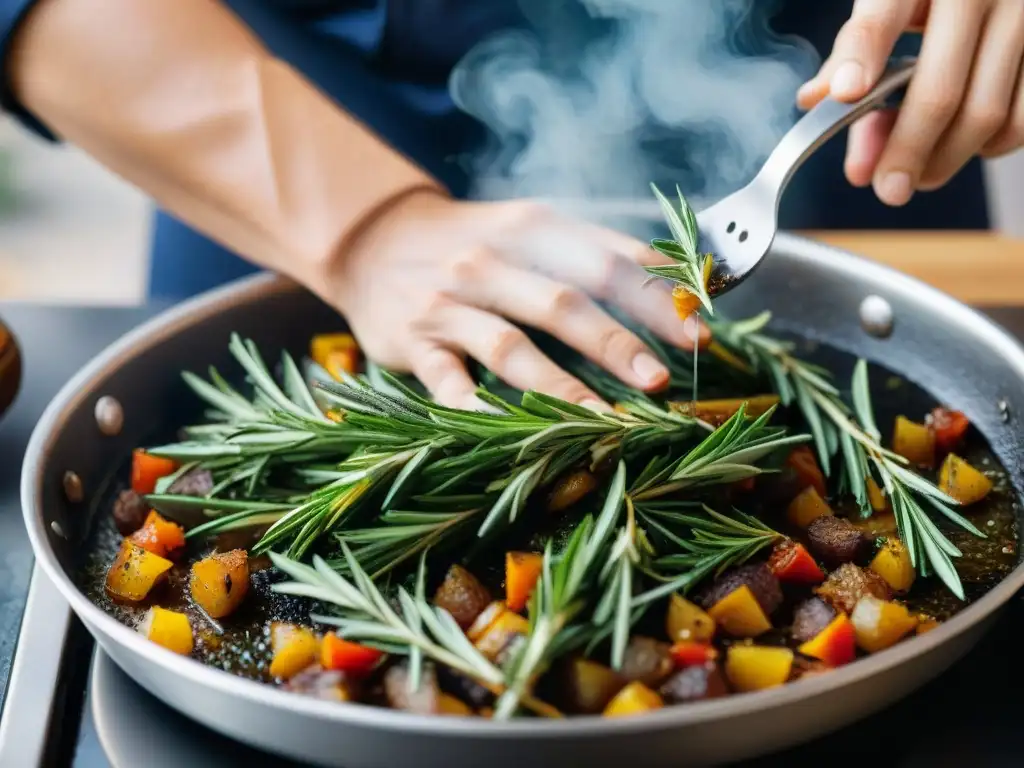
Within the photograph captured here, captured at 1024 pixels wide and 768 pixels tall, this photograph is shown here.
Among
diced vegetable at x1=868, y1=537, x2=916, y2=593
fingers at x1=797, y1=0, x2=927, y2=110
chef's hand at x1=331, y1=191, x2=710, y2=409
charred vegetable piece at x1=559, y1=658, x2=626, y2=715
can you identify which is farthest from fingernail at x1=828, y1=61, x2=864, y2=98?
charred vegetable piece at x1=559, y1=658, x2=626, y2=715

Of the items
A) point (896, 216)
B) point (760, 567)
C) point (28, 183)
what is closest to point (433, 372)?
point (760, 567)

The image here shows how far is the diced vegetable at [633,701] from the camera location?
97cm

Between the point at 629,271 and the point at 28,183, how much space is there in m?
3.58

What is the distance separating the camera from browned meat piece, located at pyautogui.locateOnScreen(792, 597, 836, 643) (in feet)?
3.62

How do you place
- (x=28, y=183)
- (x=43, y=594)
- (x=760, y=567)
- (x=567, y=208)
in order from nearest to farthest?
1. (x=760, y=567)
2. (x=43, y=594)
3. (x=567, y=208)
4. (x=28, y=183)

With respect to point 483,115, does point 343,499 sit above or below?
below

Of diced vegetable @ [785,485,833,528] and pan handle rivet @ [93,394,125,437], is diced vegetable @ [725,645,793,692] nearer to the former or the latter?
diced vegetable @ [785,485,833,528]

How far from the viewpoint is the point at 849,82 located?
133 cm

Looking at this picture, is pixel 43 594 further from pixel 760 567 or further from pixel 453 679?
pixel 760 567

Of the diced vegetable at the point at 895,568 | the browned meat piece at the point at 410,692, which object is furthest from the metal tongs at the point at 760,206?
the browned meat piece at the point at 410,692

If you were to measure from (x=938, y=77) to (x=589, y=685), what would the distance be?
93 cm

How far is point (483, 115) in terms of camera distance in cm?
197

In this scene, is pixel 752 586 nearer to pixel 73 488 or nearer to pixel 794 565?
pixel 794 565

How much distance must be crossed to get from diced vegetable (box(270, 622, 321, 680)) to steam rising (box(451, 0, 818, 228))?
1045 millimetres
